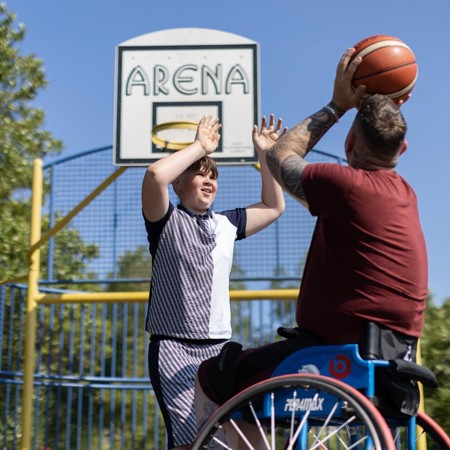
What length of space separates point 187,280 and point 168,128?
3.89 metres

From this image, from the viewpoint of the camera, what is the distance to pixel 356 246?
296 centimetres

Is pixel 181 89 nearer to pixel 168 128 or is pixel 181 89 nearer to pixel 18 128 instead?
pixel 168 128

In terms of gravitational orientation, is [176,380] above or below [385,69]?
below

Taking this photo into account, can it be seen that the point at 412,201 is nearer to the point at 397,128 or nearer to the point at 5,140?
the point at 397,128

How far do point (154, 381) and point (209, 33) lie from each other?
5029 mm

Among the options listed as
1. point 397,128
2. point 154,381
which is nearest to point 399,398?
point 397,128

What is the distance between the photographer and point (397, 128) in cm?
304

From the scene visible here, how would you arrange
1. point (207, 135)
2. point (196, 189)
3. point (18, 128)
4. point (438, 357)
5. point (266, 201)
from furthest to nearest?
1. point (18, 128)
2. point (438, 357)
3. point (266, 201)
4. point (196, 189)
5. point (207, 135)

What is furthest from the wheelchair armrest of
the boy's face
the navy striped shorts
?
the boy's face

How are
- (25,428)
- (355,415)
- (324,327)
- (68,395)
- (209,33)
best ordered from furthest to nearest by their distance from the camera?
(209,33)
(68,395)
(25,428)
(324,327)
(355,415)

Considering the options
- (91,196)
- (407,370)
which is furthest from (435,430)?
(91,196)

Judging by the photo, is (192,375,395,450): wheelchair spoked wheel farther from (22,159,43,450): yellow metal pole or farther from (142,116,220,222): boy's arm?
(22,159,43,450): yellow metal pole

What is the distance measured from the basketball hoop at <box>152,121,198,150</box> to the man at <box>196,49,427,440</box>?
4.23m

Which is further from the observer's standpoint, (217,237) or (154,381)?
(217,237)
